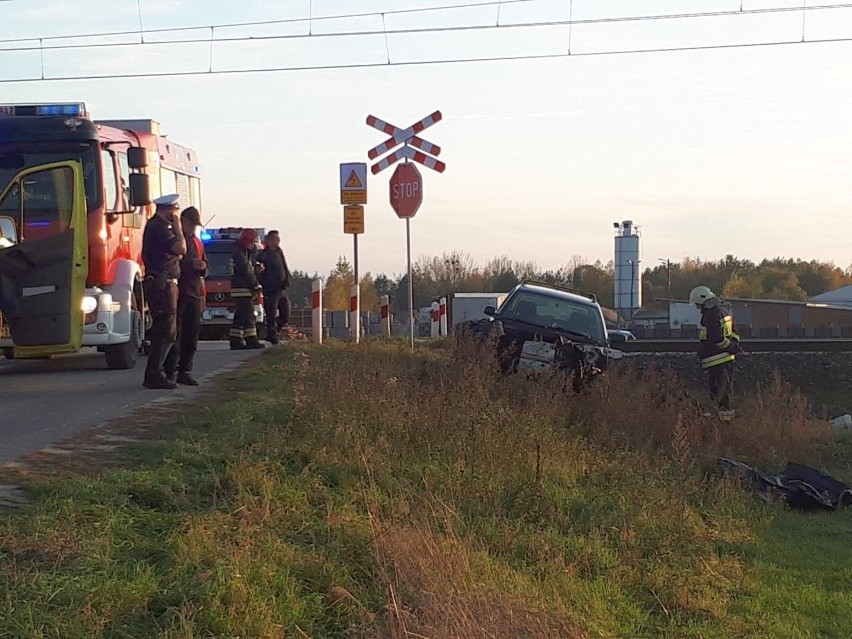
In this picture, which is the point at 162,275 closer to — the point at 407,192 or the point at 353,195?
the point at 407,192

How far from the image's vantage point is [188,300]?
1123 cm

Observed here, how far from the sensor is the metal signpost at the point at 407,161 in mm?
16562

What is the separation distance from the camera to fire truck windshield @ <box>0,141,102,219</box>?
12773mm

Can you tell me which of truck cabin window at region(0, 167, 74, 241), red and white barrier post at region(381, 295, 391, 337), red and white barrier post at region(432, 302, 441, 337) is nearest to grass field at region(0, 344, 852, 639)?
truck cabin window at region(0, 167, 74, 241)

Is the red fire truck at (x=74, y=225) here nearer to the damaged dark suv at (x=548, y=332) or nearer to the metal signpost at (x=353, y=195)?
the metal signpost at (x=353, y=195)

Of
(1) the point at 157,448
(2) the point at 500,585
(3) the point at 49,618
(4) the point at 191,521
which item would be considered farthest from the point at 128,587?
(1) the point at 157,448

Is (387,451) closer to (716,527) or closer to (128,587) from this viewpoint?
(716,527)

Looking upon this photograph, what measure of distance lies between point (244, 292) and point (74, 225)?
636 cm

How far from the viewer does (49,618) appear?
390 centimetres

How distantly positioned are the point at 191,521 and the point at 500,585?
156cm

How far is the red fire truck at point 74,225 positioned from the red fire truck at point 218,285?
660cm

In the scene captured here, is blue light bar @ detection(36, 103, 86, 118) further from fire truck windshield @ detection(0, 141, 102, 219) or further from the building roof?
the building roof

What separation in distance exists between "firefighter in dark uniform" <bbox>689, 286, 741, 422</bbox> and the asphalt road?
6.38 metres

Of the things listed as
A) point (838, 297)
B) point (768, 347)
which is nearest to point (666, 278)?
point (838, 297)
